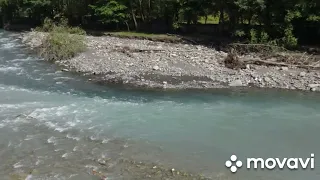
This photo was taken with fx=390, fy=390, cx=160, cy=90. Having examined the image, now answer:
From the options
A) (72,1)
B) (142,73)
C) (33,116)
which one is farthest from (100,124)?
(72,1)

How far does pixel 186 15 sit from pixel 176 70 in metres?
15.3

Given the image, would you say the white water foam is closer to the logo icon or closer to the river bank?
the river bank

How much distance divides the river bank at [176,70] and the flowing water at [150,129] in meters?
1.56

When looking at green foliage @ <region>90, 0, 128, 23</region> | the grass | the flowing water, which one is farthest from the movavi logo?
green foliage @ <region>90, 0, 128, 23</region>

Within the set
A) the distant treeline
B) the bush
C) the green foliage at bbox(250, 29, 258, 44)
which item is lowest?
the bush

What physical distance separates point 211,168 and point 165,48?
20.9m

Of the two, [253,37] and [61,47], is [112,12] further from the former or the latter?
[253,37]

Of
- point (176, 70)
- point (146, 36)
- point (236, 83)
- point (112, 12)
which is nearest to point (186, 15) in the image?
point (146, 36)

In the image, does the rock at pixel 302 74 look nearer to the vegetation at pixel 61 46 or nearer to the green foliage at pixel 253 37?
the green foliage at pixel 253 37

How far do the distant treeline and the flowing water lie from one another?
1136cm

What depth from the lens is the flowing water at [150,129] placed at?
12812 mm

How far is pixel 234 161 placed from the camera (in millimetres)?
13156

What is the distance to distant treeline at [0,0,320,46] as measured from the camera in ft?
99.7

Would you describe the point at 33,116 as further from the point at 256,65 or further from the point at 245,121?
Answer: the point at 256,65
